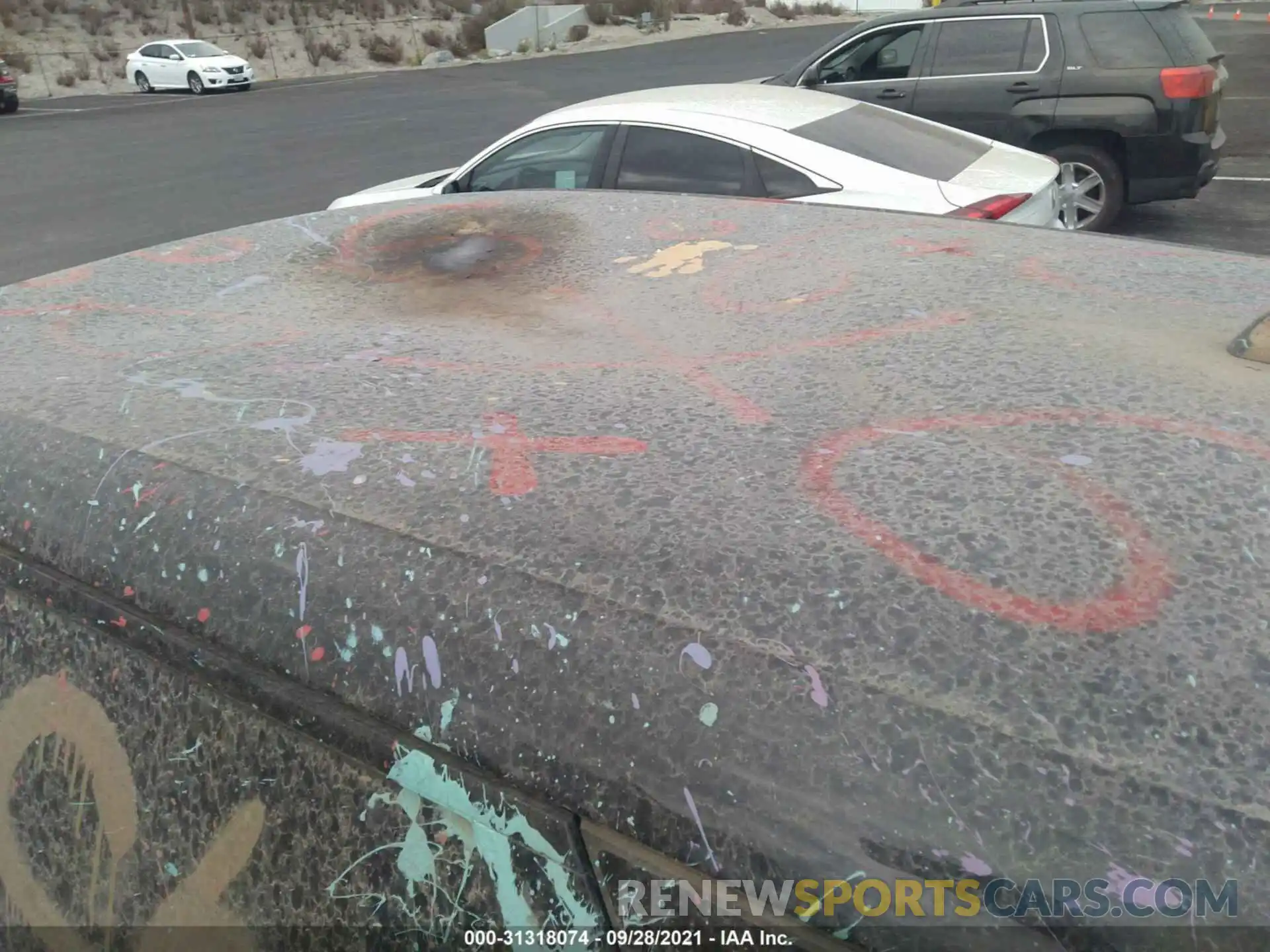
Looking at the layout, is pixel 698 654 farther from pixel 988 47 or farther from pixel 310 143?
pixel 310 143

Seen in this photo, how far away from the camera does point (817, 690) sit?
34.1 inches

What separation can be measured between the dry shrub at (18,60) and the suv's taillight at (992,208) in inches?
1410

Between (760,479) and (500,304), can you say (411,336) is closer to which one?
(500,304)

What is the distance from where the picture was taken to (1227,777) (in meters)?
0.76

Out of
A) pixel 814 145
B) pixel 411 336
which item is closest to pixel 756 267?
pixel 411 336

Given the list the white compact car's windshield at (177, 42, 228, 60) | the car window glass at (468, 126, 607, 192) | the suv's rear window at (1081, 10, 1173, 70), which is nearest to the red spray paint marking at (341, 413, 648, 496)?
the car window glass at (468, 126, 607, 192)

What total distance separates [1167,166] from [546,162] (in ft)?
15.7

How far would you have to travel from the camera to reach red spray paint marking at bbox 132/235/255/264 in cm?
217

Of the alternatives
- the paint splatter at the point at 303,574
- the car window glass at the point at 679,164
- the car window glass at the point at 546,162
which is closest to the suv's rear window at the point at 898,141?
the car window glass at the point at 679,164

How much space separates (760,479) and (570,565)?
9.8 inches

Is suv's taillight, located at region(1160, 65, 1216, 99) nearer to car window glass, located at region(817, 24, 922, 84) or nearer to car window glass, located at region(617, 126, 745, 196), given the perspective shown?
car window glass, located at region(817, 24, 922, 84)

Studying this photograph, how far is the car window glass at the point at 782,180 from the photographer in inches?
215

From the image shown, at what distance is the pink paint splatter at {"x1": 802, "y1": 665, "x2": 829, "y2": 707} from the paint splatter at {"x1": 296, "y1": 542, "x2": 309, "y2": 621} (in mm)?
521

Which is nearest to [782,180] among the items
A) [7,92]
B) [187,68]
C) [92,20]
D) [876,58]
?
[876,58]
